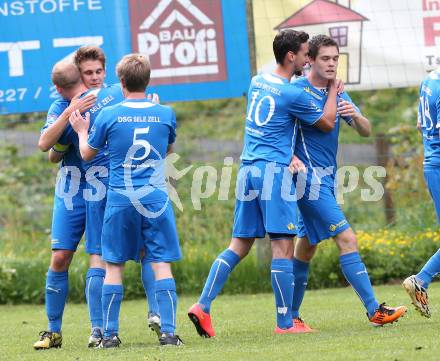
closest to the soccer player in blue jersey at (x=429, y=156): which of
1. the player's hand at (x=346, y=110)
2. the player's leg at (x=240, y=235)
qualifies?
the player's hand at (x=346, y=110)

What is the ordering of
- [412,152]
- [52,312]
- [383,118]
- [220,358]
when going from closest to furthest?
1. [220,358]
2. [52,312]
3. [412,152]
4. [383,118]

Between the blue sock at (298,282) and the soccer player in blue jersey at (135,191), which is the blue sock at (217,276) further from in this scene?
the soccer player in blue jersey at (135,191)

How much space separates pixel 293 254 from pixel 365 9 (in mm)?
4478

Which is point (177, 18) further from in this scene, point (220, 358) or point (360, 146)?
point (220, 358)

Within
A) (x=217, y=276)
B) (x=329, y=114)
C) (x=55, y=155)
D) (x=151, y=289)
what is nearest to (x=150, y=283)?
(x=151, y=289)

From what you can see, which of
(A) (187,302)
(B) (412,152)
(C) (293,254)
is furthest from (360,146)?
(C) (293,254)

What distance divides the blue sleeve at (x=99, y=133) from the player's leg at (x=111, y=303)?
83 centimetres

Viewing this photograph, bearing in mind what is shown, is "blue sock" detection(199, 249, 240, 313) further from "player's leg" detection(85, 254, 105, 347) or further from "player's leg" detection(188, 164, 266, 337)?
"player's leg" detection(85, 254, 105, 347)

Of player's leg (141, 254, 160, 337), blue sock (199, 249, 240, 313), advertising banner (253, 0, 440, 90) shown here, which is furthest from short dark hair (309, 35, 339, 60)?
advertising banner (253, 0, 440, 90)

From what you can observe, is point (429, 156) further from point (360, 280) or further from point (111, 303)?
point (111, 303)

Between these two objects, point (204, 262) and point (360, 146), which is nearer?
point (204, 262)

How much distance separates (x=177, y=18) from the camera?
39.6ft

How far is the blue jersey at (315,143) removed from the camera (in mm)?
8250

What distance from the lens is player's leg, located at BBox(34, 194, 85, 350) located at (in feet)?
26.1
